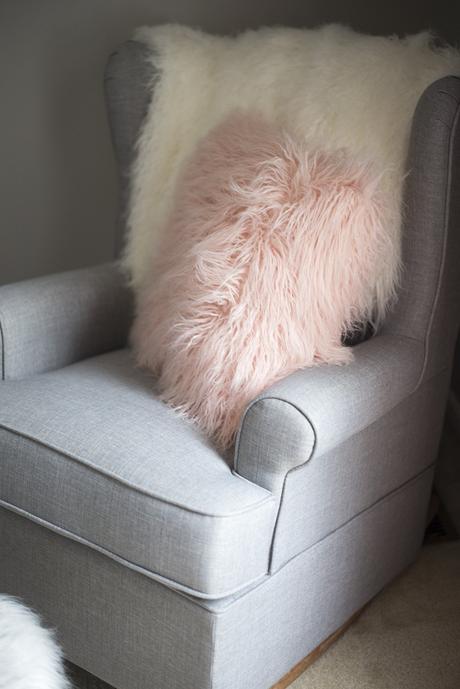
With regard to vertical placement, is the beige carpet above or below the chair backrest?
below

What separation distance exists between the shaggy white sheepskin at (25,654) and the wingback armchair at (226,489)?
0.22 metres

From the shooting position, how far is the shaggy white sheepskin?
3.55ft

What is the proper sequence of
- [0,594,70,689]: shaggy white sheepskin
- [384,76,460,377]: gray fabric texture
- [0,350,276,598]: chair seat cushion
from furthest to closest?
[384,76,460,377]: gray fabric texture
[0,350,276,598]: chair seat cushion
[0,594,70,689]: shaggy white sheepskin

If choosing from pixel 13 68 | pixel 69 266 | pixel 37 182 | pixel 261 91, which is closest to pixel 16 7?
pixel 13 68

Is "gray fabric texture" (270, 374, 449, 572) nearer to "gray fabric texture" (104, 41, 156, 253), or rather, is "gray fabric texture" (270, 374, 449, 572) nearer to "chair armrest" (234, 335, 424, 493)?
"chair armrest" (234, 335, 424, 493)

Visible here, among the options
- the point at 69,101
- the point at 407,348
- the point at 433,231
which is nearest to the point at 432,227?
the point at 433,231

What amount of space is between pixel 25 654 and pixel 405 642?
861 millimetres

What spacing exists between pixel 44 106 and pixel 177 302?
1.10 meters

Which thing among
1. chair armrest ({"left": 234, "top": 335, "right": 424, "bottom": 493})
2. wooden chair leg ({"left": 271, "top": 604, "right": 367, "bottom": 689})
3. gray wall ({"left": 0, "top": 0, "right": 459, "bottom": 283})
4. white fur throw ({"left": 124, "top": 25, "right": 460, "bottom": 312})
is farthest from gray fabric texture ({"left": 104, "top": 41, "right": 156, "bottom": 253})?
wooden chair leg ({"left": 271, "top": 604, "right": 367, "bottom": 689})

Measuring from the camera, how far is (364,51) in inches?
66.5

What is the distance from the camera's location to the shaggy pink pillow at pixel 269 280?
1483 mm

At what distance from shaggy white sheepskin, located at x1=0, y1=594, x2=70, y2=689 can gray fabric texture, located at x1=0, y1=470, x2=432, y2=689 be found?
227 millimetres

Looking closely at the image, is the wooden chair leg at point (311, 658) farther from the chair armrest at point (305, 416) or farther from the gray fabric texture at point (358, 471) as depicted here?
the chair armrest at point (305, 416)

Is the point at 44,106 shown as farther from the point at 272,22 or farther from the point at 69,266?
the point at 272,22
